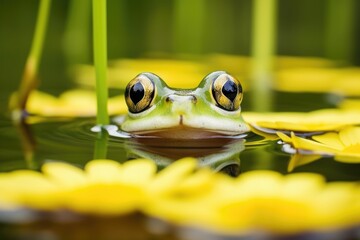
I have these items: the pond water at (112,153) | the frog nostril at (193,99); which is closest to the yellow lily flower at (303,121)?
the pond water at (112,153)

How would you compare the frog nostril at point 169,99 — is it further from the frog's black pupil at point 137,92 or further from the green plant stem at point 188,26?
the green plant stem at point 188,26

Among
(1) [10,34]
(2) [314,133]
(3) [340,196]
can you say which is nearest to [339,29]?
(1) [10,34]

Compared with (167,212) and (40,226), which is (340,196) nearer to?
(167,212)

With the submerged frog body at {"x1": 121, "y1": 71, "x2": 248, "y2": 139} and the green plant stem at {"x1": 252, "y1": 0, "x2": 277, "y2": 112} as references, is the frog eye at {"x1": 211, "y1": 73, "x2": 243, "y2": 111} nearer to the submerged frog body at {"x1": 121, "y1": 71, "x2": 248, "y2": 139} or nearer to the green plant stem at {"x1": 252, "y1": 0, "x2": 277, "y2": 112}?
the submerged frog body at {"x1": 121, "y1": 71, "x2": 248, "y2": 139}

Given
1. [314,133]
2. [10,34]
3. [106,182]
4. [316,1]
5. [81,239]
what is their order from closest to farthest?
[81,239] → [106,182] → [314,133] → [10,34] → [316,1]

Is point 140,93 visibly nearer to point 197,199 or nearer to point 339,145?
point 339,145

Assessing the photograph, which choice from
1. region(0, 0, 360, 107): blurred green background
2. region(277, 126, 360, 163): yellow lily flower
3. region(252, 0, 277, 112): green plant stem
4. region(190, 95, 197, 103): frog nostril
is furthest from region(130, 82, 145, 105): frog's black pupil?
region(0, 0, 360, 107): blurred green background
